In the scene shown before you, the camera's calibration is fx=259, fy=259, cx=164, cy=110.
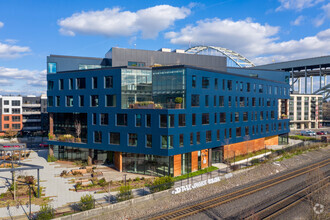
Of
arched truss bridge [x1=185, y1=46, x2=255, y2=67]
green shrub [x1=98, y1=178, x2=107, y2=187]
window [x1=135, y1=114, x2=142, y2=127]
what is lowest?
green shrub [x1=98, y1=178, x2=107, y2=187]

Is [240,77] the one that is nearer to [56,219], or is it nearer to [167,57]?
[167,57]

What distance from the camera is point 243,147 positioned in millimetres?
56594

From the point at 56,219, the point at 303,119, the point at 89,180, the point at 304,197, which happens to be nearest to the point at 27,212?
the point at 56,219

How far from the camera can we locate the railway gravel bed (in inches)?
1053

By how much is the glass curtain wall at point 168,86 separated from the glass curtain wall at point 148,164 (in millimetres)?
8603

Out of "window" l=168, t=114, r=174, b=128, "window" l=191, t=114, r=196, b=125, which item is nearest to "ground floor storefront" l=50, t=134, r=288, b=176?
"window" l=168, t=114, r=174, b=128

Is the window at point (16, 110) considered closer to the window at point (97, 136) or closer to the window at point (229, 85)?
the window at point (97, 136)

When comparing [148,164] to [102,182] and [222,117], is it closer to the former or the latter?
[102,182]

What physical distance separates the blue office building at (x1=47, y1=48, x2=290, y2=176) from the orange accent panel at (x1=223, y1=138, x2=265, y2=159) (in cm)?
21

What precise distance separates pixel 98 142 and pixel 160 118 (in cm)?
1377

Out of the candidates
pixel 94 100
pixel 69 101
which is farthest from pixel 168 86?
pixel 69 101

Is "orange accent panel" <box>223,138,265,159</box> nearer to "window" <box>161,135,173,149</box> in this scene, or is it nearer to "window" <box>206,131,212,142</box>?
"window" <box>206,131,212,142</box>

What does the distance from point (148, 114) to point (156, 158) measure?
7.11 m

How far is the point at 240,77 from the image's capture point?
54688 mm
